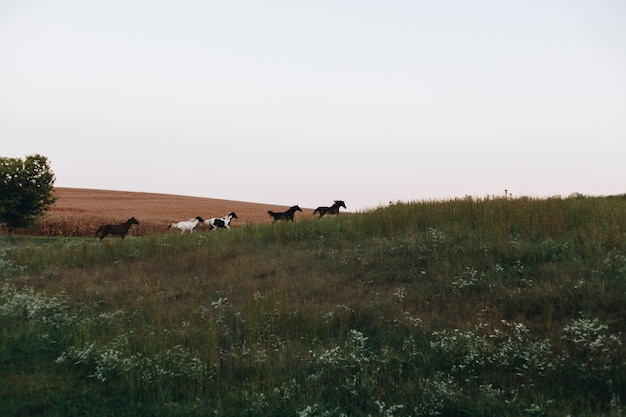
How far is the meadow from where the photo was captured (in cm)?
729

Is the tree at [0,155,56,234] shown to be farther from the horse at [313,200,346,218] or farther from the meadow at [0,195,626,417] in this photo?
the horse at [313,200,346,218]

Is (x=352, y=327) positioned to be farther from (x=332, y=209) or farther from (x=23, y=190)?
(x=23, y=190)

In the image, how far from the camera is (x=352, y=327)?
10359mm

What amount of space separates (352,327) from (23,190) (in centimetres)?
3810

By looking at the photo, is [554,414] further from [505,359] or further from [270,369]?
[270,369]

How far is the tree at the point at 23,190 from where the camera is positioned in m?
38.4

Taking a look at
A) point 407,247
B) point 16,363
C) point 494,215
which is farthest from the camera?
point 494,215

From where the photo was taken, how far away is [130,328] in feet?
36.3

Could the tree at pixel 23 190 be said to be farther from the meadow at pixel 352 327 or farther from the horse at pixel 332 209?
the horse at pixel 332 209

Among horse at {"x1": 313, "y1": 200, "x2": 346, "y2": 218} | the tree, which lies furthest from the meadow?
the tree

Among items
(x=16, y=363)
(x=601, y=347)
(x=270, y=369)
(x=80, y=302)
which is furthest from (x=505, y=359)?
(x=80, y=302)

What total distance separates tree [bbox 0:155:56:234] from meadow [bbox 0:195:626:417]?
79.4ft

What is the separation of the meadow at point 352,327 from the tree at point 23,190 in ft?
79.4

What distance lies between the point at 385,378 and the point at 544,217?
11147 mm
